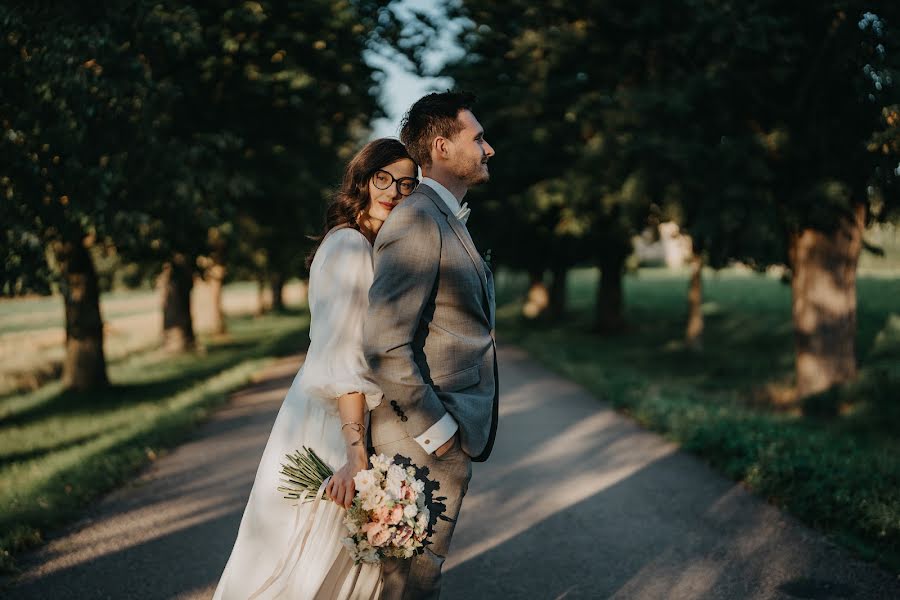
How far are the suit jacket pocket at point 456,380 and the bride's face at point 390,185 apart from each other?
2.22 ft

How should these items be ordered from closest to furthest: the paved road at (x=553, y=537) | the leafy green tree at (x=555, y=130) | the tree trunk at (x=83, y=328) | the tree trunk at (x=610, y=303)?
Answer: the paved road at (x=553, y=537)
the leafy green tree at (x=555, y=130)
the tree trunk at (x=83, y=328)
the tree trunk at (x=610, y=303)

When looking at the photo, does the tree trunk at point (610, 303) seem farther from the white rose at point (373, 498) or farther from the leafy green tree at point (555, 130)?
the white rose at point (373, 498)

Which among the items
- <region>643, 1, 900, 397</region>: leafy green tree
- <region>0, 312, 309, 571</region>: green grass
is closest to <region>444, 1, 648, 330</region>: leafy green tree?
<region>643, 1, 900, 397</region>: leafy green tree

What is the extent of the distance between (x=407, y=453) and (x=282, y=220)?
17.0 m

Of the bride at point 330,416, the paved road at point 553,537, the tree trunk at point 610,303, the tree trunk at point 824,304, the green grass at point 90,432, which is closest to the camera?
the bride at point 330,416

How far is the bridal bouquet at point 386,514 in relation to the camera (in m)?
2.37

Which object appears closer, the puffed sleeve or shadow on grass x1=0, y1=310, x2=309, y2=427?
the puffed sleeve

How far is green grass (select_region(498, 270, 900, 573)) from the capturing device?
199 inches

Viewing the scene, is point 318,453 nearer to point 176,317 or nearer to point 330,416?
point 330,416

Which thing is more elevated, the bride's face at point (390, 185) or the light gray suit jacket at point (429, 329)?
the bride's face at point (390, 185)

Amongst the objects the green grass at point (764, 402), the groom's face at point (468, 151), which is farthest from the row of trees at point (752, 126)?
the groom's face at point (468, 151)

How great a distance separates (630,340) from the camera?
67.5 feet

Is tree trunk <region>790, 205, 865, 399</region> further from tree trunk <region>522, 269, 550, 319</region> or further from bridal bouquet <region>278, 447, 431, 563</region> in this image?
tree trunk <region>522, 269, 550, 319</region>

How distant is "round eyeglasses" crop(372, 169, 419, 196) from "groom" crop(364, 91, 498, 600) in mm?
97
